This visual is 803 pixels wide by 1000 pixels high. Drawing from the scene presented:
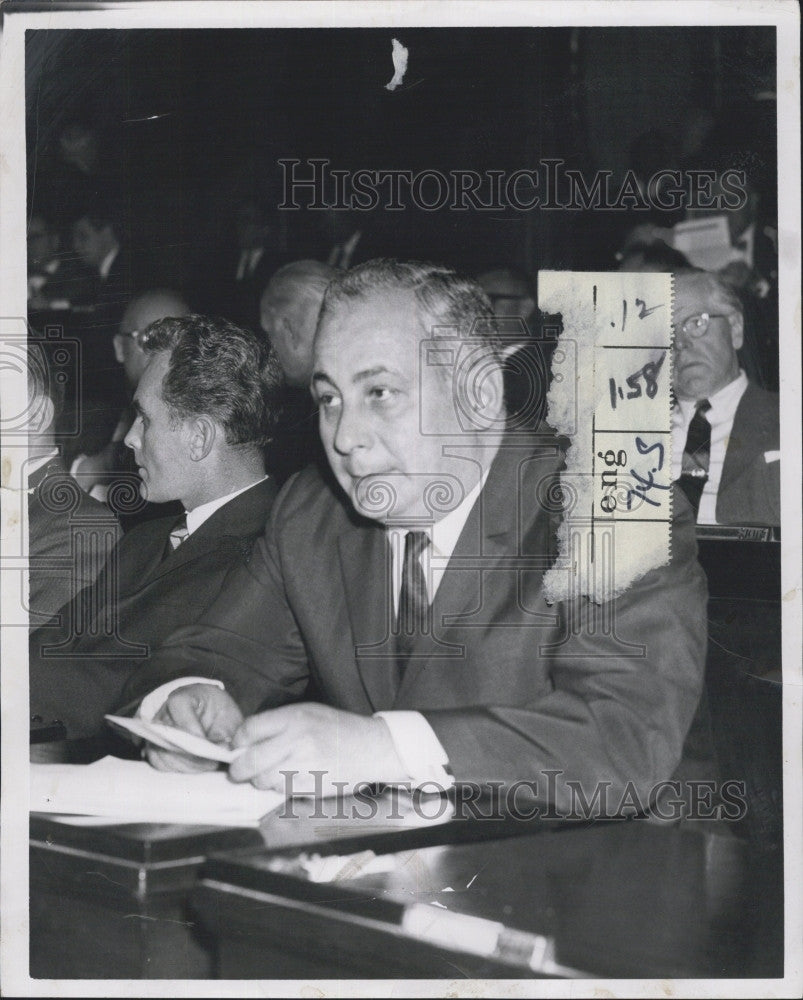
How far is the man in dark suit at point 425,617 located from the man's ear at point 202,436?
195 millimetres

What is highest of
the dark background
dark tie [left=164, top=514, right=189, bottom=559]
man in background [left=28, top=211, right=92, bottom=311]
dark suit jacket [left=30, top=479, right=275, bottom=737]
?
the dark background

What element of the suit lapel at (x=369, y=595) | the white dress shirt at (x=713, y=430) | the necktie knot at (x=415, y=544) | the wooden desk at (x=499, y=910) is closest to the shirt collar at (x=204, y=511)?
the suit lapel at (x=369, y=595)

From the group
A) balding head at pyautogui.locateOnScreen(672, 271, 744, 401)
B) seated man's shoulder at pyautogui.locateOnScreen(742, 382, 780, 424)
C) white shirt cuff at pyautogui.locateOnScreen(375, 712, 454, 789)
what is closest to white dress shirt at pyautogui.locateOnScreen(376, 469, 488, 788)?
white shirt cuff at pyautogui.locateOnScreen(375, 712, 454, 789)

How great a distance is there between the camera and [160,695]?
1870 millimetres

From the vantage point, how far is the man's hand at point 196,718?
6.07ft

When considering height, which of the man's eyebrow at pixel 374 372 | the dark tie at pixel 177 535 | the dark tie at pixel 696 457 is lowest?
the dark tie at pixel 177 535

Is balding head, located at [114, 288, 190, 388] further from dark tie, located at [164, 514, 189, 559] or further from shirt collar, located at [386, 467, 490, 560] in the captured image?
shirt collar, located at [386, 467, 490, 560]

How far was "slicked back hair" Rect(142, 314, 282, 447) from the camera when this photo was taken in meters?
1.86

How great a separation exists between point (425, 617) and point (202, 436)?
0.60 meters

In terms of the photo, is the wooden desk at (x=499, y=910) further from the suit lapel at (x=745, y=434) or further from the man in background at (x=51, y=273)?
the man in background at (x=51, y=273)

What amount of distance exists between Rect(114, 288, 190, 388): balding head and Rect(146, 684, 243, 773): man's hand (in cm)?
66

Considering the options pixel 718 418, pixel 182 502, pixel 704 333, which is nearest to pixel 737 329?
pixel 704 333

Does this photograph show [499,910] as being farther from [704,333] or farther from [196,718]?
[704,333]

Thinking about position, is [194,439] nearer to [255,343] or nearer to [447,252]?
[255,343]
